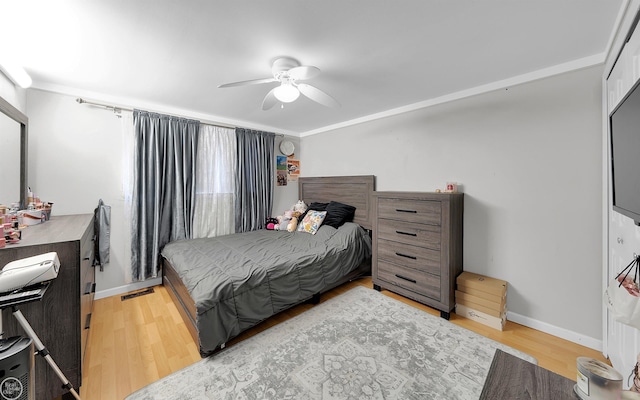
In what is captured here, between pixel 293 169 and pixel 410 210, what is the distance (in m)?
2.55

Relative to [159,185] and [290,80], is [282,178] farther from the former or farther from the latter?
[290,80]

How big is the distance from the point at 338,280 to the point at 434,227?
3.97 ft

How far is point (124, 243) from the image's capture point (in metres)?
2.87

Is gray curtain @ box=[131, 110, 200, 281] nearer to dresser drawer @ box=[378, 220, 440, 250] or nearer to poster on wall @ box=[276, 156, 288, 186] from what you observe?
poster on wall @ box=[276, 156, 288, 186]

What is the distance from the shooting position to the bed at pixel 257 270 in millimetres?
1840

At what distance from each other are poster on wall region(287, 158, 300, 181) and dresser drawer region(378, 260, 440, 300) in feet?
7.84

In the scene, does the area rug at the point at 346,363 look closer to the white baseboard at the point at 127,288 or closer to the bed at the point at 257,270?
the bed at the point at 257,270

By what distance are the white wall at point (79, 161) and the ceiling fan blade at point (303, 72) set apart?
7.81ft

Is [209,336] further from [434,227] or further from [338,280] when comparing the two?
[434,227]

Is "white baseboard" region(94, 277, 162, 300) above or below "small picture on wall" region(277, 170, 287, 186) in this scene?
below

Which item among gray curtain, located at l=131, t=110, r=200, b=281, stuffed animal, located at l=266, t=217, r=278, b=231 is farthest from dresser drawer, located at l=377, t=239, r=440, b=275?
gray curtain, located at l=131, t=110, r=200, b=281

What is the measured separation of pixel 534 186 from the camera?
85.0 inches

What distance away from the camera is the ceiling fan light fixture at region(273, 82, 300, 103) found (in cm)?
200

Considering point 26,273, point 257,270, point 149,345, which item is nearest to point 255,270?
point 257,270
